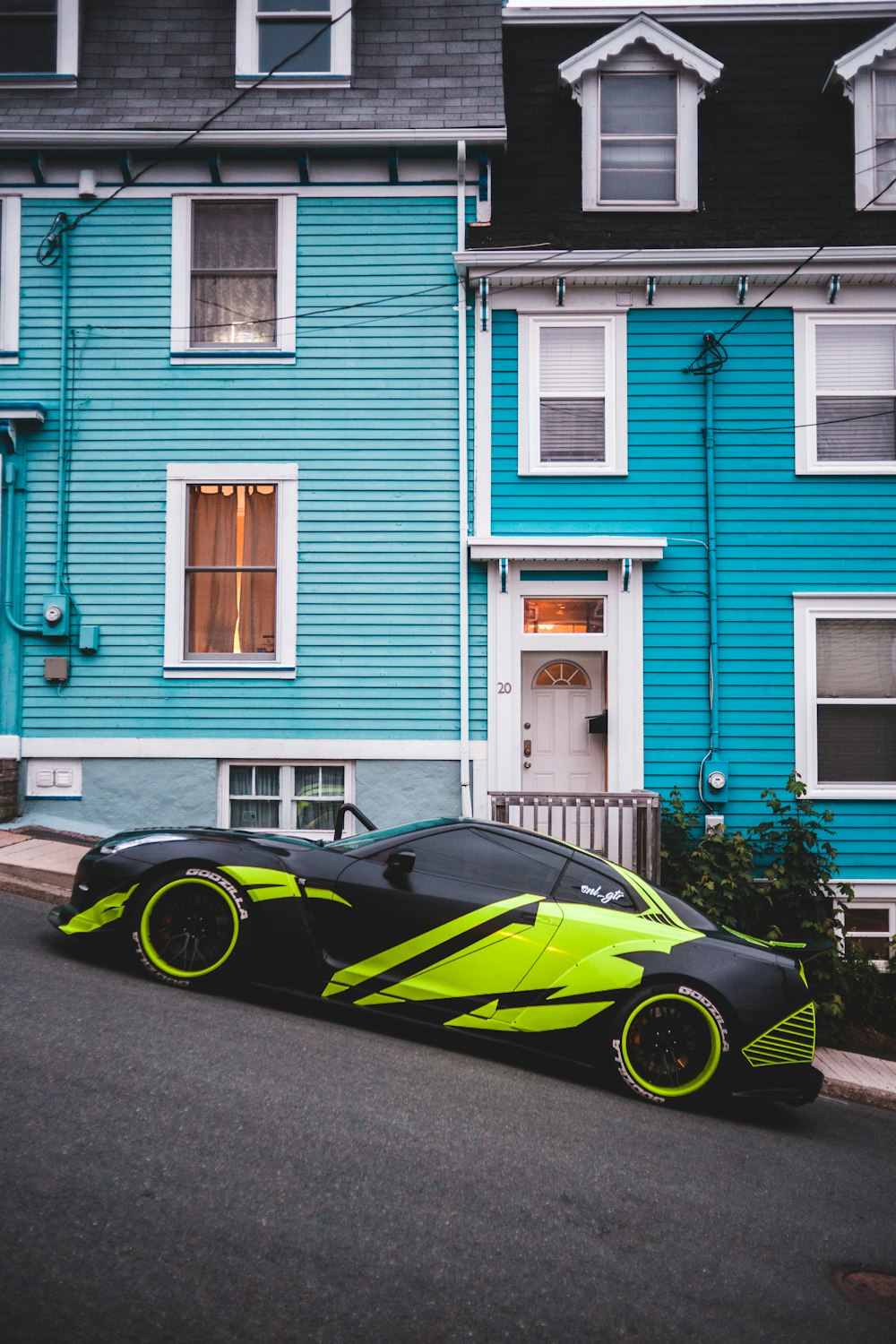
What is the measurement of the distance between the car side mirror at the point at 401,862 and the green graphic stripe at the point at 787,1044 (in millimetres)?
2049

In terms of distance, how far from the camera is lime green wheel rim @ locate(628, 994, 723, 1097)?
5395mm

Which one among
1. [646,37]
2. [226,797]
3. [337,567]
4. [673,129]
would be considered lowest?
[226,797]

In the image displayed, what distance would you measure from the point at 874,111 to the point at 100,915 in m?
10.6

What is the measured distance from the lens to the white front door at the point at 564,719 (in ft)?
32.7

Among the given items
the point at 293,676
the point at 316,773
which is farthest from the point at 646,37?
the point at 316,773

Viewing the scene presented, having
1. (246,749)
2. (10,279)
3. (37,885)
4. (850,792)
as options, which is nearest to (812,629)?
(850,792)

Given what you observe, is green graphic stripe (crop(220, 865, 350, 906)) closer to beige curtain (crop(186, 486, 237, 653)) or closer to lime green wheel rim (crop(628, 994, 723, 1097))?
lime green wheel rim (crop(628, 994, 723, 1097))

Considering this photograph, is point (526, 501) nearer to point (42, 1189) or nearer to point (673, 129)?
point (673, 129)

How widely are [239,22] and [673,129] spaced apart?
456 centimetres

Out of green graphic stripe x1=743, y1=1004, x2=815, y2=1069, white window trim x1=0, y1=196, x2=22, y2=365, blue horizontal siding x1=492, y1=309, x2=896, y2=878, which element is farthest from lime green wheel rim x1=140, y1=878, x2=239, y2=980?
white window trim x1=0, y1=196, x2=22, y2=365

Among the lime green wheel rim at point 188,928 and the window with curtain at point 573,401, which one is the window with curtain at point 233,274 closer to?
the window with curtain at point 573,401

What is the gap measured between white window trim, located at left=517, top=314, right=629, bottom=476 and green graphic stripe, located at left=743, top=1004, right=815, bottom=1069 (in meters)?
5.93

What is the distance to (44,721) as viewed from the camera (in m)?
9.90

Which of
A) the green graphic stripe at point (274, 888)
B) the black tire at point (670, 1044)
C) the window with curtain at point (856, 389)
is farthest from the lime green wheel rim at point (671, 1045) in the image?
the window with curtain at point (856, 389)
